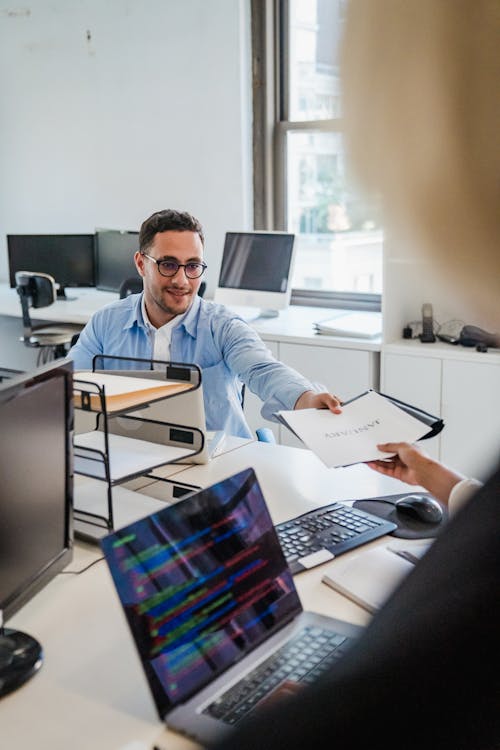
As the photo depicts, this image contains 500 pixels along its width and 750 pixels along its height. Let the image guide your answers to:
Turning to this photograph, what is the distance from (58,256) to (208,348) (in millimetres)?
2643

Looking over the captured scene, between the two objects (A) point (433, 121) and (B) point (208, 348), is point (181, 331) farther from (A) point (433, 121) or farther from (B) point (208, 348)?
(A) point (433, 121)

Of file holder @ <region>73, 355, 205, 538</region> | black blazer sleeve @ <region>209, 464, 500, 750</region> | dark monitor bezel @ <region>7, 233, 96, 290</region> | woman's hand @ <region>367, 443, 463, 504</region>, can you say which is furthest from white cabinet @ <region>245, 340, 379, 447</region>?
black blazer sleeve @ <region>209, 464, 500, 750</region>

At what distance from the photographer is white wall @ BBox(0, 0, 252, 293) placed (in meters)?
4.34

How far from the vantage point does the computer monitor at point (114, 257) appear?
4.52 meters

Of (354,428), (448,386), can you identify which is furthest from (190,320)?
(448,386)

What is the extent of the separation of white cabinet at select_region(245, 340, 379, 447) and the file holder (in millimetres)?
1536

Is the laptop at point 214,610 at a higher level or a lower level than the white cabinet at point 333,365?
higher

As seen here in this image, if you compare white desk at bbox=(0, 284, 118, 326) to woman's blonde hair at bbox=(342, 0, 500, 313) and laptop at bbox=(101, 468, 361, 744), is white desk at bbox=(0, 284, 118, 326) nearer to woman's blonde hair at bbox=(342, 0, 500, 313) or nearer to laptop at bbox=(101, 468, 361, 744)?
laptop at bbox=(101, 468, 361, 744)

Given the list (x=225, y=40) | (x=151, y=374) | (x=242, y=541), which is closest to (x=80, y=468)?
(x=151, y=374)

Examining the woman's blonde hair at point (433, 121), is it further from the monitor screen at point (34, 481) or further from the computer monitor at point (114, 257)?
the computer monitor at point (114, 257)

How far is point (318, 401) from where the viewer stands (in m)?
1.92

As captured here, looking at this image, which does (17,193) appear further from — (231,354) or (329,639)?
(329,639)

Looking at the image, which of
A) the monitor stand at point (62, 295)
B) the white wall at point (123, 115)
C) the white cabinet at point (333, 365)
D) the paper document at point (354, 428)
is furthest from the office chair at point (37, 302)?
the paper document at point (354, 428)

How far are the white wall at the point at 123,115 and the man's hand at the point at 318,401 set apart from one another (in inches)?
101
